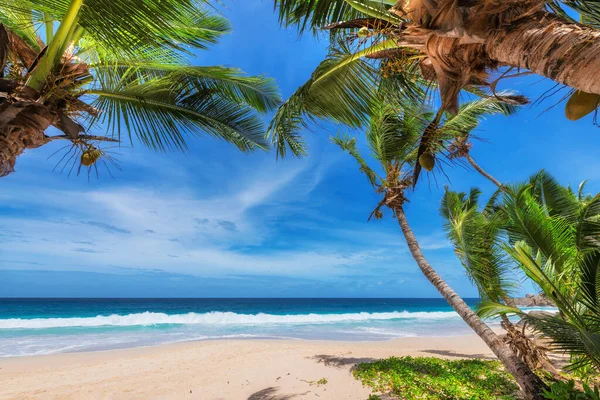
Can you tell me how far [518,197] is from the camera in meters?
4.30

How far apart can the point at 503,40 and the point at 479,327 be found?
15.6 feet

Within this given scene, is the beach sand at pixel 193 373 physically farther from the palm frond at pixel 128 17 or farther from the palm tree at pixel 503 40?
the palm frond at pixel 128 17

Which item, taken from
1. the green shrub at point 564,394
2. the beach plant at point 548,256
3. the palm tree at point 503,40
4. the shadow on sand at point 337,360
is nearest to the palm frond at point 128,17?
the palm tree at point 503,40

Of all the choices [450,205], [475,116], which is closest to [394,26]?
[475,116]

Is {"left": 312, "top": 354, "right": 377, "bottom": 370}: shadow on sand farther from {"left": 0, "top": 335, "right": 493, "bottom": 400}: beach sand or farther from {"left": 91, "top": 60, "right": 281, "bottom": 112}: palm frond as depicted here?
{"left": 91, "top": 60, "right": 281, "bottom": 112}: palm frond

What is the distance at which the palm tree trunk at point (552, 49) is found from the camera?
54.1 inches

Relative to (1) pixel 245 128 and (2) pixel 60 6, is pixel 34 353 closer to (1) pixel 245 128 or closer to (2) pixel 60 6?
(1) pixel 245 128

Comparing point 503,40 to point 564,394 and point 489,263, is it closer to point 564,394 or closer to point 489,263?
point 564,394

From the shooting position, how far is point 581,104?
5.28ft

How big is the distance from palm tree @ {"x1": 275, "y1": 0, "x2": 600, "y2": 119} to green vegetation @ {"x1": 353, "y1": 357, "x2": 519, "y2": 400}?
4.96 metres

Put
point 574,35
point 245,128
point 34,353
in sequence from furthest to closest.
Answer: point 34,353, point 245,128, point 574,35

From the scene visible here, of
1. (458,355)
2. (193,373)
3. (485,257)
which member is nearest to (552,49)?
(485,257)

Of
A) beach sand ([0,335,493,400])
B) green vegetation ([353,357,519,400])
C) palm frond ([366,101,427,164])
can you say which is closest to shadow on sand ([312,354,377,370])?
beach sand ([0,335,493,400])

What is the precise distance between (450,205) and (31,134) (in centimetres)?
751
